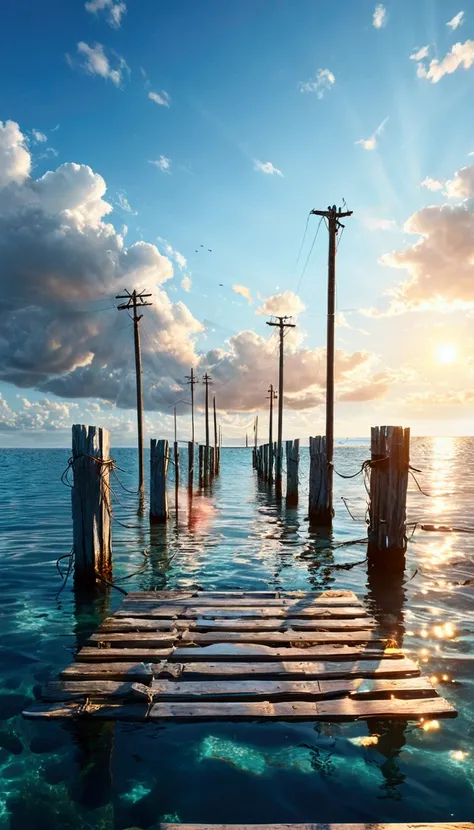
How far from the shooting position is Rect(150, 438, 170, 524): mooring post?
1393cm

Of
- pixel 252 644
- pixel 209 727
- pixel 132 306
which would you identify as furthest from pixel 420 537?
pixel 132 306

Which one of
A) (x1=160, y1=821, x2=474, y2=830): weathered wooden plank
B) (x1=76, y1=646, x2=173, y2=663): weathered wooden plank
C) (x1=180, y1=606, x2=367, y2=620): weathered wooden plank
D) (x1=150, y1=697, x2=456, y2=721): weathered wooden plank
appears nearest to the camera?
(x1=160, y1=821, x2=474, y2=830): weathered wooden plank

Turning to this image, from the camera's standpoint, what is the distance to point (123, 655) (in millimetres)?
4793

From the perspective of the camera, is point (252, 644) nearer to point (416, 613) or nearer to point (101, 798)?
point (101, 798)

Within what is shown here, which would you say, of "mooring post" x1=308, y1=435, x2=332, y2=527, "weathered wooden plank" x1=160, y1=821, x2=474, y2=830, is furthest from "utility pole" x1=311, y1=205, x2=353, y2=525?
"weathered wooden plank" x1=160, y1=821, x2=474, y2=830

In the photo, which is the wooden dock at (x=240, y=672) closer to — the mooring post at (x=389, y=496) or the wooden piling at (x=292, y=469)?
the mooring post at (x=389, y=496)

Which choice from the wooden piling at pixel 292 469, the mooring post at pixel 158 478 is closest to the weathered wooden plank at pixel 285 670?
the mooring post at pixel 158 478

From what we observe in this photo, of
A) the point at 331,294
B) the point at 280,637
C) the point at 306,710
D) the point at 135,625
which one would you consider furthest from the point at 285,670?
the point at 331,294

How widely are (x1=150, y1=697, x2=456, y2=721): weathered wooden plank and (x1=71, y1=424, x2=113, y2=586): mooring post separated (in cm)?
411

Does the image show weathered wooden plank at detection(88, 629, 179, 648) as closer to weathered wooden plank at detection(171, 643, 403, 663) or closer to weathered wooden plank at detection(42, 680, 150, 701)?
weathered wooden plank at detection(171, 643, 403, 663)

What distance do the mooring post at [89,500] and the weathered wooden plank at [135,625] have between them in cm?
211

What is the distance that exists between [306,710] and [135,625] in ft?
8.04

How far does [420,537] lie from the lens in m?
13.5

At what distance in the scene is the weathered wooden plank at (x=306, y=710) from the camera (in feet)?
12.7
